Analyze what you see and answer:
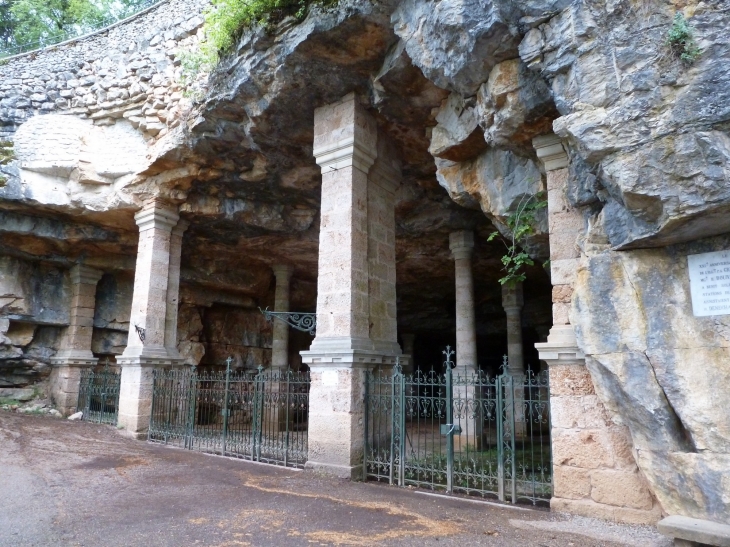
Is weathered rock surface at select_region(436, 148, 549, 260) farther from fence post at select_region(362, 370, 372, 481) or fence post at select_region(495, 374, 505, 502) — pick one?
fence post at select_region(362, 370, 372, 481)

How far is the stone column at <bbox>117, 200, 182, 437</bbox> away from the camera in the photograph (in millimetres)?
9680

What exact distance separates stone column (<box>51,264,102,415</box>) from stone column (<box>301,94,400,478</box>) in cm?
855

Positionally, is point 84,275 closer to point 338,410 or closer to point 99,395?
point 99,395

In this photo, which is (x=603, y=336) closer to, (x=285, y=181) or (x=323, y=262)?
(x=323, y=262)

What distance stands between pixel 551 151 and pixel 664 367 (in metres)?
2.59

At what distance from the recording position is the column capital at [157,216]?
33.5 feet

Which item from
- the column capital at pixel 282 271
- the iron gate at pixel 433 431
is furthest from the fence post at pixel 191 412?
the column capital at pixel 282 271

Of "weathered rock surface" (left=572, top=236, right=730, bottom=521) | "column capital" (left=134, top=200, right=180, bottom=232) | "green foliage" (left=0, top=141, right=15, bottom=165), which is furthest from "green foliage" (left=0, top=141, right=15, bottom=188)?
"weathered rock surface" (left=572, top=236, right=730, bottom=521)

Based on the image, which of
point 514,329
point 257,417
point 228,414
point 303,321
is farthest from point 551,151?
point 514,329

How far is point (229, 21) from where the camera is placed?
7.37 meters

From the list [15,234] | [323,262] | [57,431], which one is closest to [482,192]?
[323,262]

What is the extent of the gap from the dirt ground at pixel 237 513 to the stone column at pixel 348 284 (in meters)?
0.74

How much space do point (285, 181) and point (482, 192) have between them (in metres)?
4.35

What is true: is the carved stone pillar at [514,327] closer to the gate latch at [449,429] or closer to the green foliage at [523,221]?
the green foliage at [523,221]
